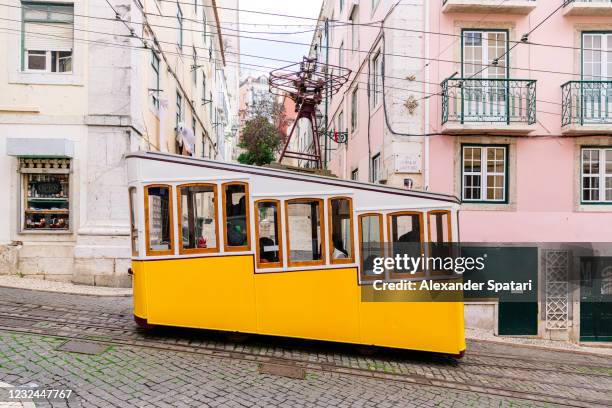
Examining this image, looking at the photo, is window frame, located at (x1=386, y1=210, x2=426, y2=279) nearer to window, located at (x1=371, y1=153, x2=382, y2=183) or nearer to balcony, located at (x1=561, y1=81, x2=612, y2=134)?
window, located at (x1=371, y1=153, x2=382, y2=183)

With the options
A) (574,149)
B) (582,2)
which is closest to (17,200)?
(574,149)

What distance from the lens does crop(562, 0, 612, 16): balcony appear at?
42.5 feet

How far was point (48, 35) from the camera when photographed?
37.8ft

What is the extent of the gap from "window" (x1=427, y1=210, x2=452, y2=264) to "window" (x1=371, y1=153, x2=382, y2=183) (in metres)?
7.53

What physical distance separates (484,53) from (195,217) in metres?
9.99

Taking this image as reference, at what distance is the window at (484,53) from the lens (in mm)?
13312

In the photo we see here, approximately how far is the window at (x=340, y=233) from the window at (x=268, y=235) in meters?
0.76

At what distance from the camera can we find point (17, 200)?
11.2 m

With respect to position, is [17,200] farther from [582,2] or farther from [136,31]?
[582,2]

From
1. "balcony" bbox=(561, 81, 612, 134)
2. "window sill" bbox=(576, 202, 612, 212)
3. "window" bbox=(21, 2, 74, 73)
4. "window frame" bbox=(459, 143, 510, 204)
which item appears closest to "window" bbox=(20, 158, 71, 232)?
"window" bbox=(21, 2, 74, 73)

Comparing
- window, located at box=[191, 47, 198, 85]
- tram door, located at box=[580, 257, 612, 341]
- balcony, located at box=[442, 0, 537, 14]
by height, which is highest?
window, located at box=[191, 47, 198, 85]

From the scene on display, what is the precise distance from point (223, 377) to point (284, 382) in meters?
0.75

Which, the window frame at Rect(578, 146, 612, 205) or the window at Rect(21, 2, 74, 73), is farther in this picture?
the window frame at Rect(578, 146, 612, 205)

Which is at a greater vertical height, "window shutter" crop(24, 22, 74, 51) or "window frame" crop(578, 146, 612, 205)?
"window shutter" crop(24, 22, 74, 51)
